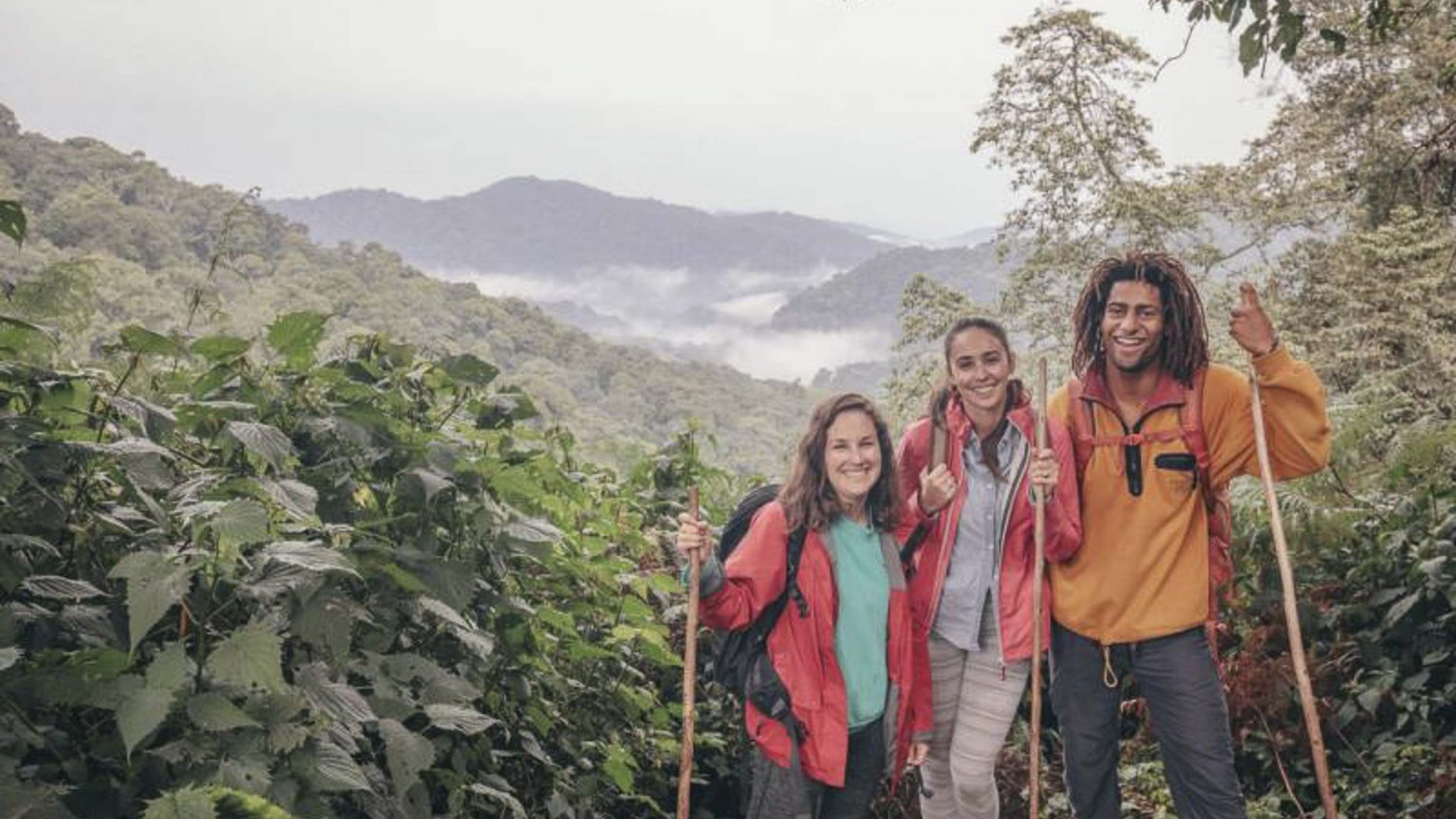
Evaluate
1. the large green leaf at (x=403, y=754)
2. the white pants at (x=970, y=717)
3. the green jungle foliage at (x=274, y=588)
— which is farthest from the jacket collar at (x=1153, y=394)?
the large green leaf at (x=403, y=754)

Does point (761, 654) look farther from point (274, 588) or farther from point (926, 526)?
point (274, 588)

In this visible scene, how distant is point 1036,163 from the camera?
2347 cm

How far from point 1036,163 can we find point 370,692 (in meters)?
22.5

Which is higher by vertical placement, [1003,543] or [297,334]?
[297,334]

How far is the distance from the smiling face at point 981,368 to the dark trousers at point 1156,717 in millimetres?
721

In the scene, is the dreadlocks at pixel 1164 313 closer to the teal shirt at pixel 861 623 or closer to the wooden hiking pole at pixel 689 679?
the teal shirt at pixel 861 623

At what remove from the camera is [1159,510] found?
11.2 ft

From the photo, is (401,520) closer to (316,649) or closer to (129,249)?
(316,649)

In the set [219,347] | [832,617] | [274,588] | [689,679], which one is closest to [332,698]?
[274,588]

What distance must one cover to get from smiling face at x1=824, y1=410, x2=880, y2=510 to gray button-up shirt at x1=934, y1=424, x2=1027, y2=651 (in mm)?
353

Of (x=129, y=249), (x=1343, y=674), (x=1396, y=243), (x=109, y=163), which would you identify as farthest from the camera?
(x=109, y=163)

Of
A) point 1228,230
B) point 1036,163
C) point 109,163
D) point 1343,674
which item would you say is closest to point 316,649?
point 1343,674

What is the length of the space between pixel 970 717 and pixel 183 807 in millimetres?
2449

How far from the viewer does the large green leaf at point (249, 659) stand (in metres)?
2.04
